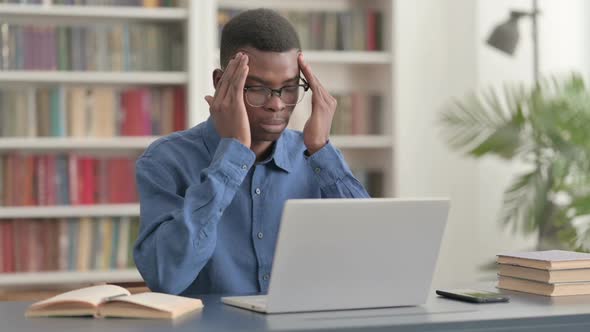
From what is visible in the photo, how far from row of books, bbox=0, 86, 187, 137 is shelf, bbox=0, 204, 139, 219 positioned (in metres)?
0.29

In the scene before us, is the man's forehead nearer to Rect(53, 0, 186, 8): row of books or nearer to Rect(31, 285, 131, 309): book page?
Rect(31, 285, 131, 309): book page

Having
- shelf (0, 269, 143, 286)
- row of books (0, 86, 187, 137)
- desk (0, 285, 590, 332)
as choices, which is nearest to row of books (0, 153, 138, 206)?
row of books (0, 86, 187, 137)

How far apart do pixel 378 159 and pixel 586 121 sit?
0.98 meters

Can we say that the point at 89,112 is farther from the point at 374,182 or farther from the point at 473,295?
the point at 473,295

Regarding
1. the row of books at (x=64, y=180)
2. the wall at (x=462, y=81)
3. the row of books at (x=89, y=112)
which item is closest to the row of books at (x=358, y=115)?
the wall at (x=462, y=81)

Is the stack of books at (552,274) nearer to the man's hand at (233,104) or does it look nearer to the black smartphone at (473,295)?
the black smartphone at (473,295)

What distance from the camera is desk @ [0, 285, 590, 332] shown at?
60.2 inches

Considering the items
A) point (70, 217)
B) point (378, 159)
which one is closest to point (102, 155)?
point (70, 217)

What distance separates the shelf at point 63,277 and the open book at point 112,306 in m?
2.24

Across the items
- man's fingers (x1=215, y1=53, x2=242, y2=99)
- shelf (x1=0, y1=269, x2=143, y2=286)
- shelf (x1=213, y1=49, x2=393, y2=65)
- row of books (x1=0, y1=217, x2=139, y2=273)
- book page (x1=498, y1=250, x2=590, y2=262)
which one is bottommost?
shelf (x1=0, y1=269, x2=143, y2=286)

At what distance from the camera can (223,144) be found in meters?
2.02

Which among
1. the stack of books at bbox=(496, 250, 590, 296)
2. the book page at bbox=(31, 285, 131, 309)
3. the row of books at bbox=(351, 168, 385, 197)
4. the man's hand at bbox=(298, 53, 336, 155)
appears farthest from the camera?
the row of books at bbox=(351, 168, 385, 197)

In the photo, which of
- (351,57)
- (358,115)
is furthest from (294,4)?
(358,115)

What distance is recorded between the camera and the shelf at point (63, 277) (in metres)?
3.88
